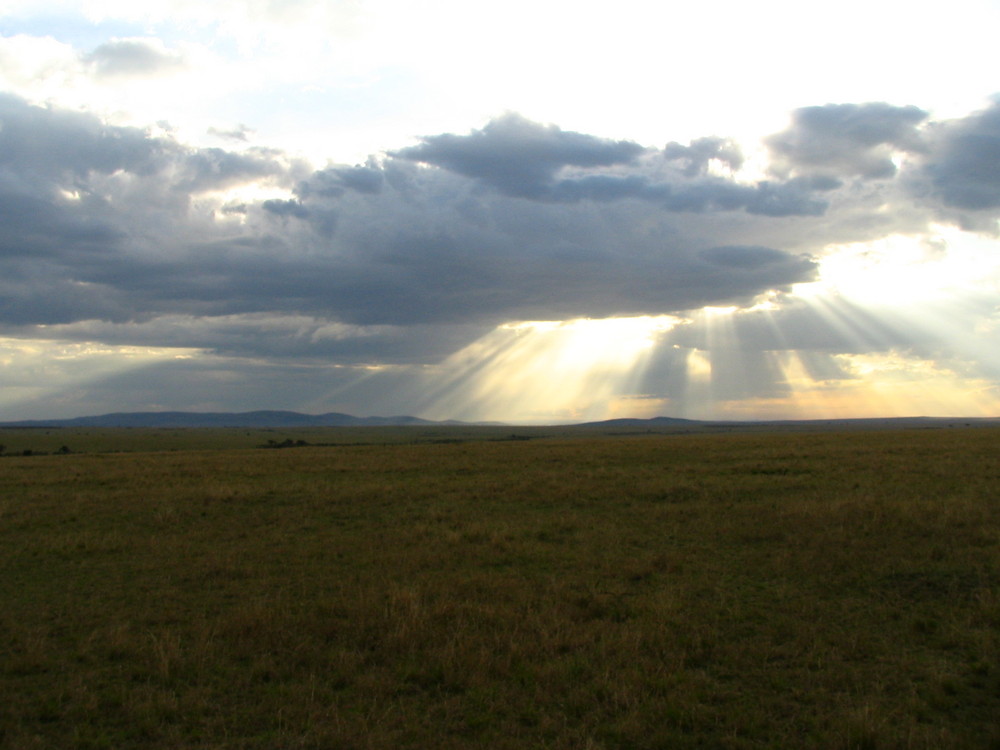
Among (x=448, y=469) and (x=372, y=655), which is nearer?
(x=372, y=655)

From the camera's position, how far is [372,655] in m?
8.95

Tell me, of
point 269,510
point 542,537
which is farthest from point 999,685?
point 269,510

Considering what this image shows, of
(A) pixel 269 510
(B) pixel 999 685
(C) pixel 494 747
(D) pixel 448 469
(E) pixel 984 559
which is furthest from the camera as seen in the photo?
(D) pixel 448 469

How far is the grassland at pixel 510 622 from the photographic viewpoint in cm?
704

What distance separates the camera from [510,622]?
9.98 metres

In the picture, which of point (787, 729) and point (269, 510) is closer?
point (787, 729)

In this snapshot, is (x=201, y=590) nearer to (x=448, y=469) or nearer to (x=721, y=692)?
(x=721, y=692)

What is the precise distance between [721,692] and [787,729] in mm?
899

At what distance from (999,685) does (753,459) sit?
26.0m

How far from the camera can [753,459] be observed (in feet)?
108

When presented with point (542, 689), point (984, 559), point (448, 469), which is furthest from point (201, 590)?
point (448, 469)

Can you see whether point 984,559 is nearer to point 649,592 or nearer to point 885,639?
point 885,639

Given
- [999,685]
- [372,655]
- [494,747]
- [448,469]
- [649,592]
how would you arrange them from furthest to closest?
[448,469] → [649,592] → [372,655] → [999,685] → [494,747]

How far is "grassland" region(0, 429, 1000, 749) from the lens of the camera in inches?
277
